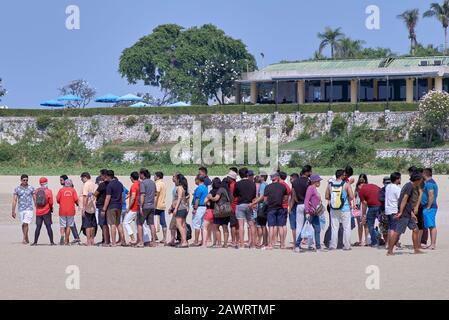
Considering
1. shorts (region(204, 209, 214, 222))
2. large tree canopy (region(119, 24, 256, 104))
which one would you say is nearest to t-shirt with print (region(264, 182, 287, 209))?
shorts (region(204, 209, 214, 222))

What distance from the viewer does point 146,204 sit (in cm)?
2456

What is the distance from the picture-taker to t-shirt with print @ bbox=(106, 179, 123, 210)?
80.6ft

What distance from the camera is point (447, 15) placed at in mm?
94125

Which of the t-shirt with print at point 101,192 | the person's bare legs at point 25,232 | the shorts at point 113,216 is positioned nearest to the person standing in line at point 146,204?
the shorts at point 113,216

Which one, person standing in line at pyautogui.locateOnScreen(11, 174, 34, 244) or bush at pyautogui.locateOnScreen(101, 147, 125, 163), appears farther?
bush at pyautogui.locateOnScreen(101, 147, 125, 163)

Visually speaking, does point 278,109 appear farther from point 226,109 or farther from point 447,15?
point 447,15

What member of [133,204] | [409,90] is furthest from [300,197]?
[409,90]

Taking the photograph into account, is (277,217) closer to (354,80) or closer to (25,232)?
(25,232)

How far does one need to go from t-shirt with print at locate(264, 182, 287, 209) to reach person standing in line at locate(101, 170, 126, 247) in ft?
9.80

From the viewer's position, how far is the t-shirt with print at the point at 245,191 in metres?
24.2

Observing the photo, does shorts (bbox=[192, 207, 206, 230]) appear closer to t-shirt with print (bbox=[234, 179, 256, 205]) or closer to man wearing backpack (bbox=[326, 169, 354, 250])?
t-shirt with print (bbox=[234, 179, 256, 205])

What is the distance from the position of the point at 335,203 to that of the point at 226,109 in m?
50.0

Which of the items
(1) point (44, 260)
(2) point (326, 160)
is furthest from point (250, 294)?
(2) point (326, 160)

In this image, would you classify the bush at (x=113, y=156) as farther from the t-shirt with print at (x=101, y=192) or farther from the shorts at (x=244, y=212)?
the shorts at (x=244, y=212)
